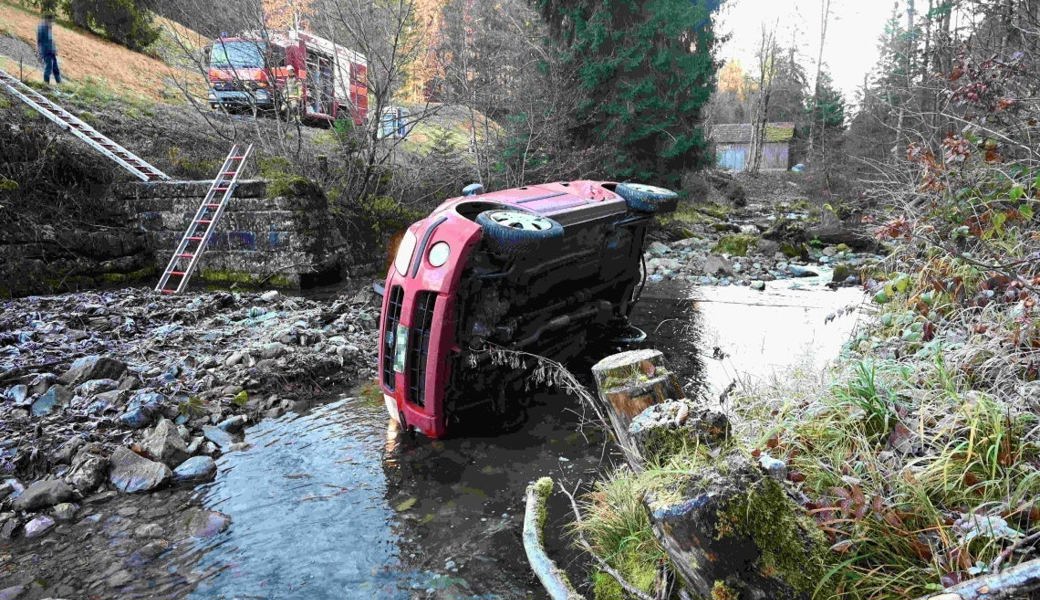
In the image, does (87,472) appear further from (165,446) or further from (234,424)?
(234,424)

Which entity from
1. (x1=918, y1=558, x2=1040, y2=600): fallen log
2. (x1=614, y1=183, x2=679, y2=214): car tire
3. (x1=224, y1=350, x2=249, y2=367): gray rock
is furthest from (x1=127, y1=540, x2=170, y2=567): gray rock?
(x1=614, y1=183, x2=679, y2=214): car tire

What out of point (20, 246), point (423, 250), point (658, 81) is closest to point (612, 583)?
point (423, 250)

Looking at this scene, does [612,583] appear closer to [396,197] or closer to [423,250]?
[423,250]

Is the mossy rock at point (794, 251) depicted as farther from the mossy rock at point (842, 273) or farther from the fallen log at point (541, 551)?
the fallen log at point (541, 551)

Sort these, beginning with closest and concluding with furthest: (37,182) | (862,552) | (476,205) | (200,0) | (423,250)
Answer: (862,552) < (423,250) < (476,205) < (37,182) < (200,0)

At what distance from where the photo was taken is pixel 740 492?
1885 millimetres

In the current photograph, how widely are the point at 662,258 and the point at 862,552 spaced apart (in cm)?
1048

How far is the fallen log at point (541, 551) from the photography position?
2539 mm

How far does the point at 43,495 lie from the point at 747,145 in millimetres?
42890

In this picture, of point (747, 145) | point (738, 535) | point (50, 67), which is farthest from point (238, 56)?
point (747, 145)

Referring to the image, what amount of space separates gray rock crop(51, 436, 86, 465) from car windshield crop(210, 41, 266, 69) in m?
8.83

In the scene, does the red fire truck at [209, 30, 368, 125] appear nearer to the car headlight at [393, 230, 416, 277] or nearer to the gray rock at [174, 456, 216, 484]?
the car headlight at [393, 230, 416, 277]

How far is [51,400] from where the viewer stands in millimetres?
4688

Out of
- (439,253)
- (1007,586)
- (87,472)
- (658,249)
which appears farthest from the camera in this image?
(658,249)
